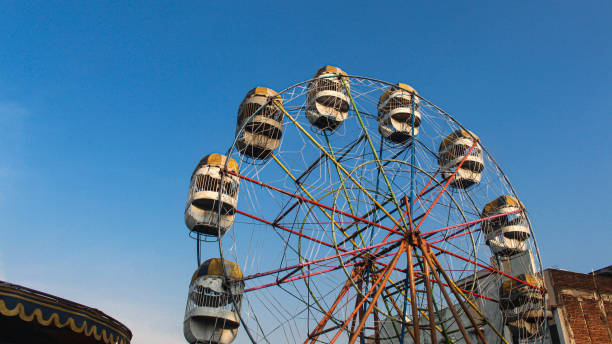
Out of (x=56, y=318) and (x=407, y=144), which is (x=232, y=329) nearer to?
(x=56, y=318)

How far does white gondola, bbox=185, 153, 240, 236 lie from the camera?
54.6 feet

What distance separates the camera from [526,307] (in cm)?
1864

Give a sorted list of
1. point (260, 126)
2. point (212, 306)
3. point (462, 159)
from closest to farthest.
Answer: point (212, 306) < point (260, 126) < point (462, 159)

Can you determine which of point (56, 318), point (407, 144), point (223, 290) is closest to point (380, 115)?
point (407, 144)

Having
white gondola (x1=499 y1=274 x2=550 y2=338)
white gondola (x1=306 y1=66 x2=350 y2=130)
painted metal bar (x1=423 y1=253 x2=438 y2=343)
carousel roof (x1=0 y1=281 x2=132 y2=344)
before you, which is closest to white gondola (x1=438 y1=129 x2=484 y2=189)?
white gondola (x1=499 y1=274 x2=550 y2=338)

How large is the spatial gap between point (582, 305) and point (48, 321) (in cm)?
1983

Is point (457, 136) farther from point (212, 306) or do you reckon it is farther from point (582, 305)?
point (212, 306)

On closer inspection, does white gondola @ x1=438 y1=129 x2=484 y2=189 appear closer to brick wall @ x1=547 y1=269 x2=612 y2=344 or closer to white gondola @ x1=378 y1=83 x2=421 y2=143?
white gondola @ x1=378 y1=83 x2=421 y2=143

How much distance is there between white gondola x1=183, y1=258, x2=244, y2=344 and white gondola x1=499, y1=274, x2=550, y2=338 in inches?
423

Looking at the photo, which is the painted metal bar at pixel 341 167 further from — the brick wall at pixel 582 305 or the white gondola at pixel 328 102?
the brick wall at pixel 582 305

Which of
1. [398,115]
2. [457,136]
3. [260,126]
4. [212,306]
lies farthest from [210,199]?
[457,136]

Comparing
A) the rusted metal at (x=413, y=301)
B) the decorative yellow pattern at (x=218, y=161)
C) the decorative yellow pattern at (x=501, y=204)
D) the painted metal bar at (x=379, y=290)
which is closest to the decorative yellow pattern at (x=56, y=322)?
the painted metal bar at (x=379, y=290)

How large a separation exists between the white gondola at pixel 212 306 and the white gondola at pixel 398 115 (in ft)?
29.1

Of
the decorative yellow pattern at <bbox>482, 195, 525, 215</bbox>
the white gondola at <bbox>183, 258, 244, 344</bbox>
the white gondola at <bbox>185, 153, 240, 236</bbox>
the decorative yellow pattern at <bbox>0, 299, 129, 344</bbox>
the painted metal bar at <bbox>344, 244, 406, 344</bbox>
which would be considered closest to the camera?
the decorative yellow pattern at <bbox>0, 299, 129, 344</bbox>
